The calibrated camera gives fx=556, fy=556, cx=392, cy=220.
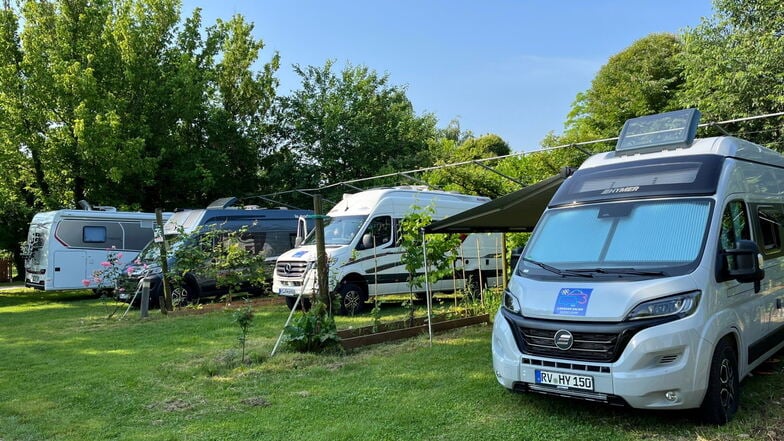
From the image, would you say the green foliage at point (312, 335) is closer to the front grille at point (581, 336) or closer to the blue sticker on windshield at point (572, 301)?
the front grille at point (581, 336)

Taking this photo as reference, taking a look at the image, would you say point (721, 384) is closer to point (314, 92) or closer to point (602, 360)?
point (602, 360)

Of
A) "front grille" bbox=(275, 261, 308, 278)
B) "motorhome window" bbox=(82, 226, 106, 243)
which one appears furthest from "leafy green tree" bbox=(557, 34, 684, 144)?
"motorhome window" bbox=(82, 226, 106, 243)

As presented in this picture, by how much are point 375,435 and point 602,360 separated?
1806mm

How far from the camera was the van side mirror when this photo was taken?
4.20 metres

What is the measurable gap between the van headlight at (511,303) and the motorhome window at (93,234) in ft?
50.4

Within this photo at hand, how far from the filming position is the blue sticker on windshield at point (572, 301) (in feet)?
13.6

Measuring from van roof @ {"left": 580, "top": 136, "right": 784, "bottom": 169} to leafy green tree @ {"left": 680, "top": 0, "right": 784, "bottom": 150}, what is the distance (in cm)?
1169

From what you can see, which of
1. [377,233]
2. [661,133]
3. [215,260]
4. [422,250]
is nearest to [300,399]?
[422,250]

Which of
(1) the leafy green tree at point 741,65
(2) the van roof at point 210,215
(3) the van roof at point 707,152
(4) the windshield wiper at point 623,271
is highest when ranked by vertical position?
(1) the leafy green tree at point 741,65

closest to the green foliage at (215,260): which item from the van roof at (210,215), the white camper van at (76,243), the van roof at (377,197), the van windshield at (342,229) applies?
the van roof at (210,215)

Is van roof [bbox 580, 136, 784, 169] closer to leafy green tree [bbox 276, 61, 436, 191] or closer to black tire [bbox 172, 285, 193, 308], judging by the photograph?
black tire [bbox 172, 285, 193, 308]

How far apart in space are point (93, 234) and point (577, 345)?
53.4ft

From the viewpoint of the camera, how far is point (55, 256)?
15922mm

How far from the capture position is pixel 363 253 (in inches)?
456
